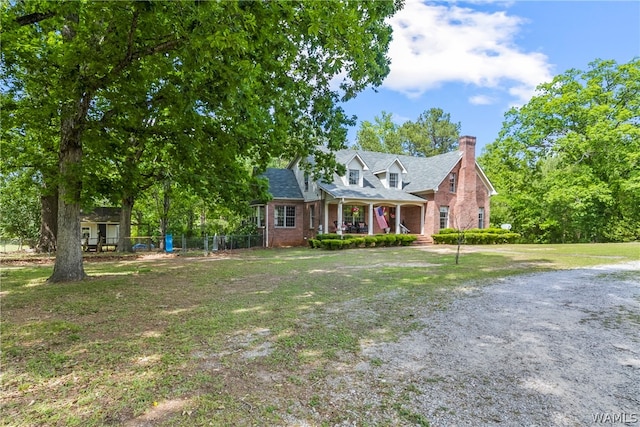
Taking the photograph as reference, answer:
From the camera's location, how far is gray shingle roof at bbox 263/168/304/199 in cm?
2492

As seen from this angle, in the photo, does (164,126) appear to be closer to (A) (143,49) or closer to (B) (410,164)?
(A) (143,49)

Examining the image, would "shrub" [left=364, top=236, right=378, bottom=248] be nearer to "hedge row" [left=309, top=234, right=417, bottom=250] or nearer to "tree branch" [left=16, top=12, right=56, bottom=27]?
"hedge row" [left=309, top=234, right=417, bottom=250]

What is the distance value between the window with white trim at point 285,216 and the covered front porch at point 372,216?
8.78 ft

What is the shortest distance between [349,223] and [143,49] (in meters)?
20.3

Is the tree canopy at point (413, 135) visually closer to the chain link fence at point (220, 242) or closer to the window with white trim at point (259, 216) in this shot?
the window with white trim at point (259, 216)

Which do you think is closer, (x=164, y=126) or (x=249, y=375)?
(x=249, y=375)

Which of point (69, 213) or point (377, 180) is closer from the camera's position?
point (69, 213)

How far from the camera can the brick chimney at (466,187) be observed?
26.9m

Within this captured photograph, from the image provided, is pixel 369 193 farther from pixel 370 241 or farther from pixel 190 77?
pixel 190 77

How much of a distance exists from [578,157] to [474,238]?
12914 mm

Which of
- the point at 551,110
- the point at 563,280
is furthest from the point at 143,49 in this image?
the point at 551,110

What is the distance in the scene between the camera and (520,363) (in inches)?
157

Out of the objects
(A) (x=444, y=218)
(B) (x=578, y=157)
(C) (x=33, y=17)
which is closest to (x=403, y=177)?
(A) (x=444, y=218)

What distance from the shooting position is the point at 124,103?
800 cm
